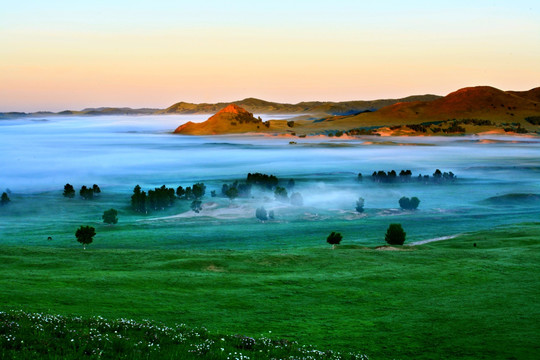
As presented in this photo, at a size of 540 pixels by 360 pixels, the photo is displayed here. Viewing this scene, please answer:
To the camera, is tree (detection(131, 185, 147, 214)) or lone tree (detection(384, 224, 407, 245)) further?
tree (detection(131, 185, 147, 214))

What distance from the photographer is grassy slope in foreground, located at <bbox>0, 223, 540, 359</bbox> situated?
127 ft

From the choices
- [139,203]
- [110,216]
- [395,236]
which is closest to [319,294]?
[395,236]

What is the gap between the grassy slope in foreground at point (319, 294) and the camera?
38.8 meters

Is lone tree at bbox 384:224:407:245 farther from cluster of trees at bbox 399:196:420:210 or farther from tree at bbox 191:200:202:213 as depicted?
tree at bbox 191:200:202:213

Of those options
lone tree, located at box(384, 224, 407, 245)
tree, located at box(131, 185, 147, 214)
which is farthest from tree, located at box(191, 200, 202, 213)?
lone tree, located at box(384, 224, 407, 245)

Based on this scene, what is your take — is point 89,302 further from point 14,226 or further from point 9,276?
point 14,226

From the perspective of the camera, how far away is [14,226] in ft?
476

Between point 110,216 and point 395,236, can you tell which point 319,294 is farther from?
point 110,216

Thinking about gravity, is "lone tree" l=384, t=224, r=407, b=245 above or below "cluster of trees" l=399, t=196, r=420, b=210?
above

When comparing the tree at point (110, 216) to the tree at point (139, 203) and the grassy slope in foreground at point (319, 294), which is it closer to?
the tree at point (139, 203)

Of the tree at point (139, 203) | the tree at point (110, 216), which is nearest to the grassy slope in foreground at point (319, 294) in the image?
the tree at point (110, 216)

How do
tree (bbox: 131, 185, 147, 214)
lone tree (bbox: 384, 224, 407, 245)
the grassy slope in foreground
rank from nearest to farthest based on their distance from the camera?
the grassy slope in foreground, lone tree (bbox: 384, 224, 407, 245), tree (bbox: 131, 185, 147, 214)

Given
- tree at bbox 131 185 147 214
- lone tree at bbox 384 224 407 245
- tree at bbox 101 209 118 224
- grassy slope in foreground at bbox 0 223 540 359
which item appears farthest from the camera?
tree at bbox 131 185 147 214

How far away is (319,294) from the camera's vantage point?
172ft
